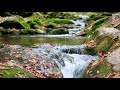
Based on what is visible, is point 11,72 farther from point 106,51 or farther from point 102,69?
point 106,51

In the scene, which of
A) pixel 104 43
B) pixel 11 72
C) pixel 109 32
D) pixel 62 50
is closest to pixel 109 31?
pixel 109 32

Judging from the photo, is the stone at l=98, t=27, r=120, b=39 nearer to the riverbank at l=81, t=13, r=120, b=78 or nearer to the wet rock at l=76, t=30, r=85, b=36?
the riverbank at l=81, t=13, r=120, b=78

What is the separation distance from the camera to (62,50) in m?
7.15

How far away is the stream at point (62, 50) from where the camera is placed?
6992mm

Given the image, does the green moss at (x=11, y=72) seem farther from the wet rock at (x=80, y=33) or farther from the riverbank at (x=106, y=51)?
the wet rock at (x=80, y=33)

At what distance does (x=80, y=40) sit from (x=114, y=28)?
2.74ft

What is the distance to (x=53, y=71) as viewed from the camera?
22.4 feet

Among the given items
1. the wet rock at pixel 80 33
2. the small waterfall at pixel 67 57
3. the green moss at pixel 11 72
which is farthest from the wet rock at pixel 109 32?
the green moss at pixel 11 72

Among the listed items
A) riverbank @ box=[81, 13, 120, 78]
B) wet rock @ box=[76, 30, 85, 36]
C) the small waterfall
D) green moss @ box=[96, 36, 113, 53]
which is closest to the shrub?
wet rock @ box=[76, 30, 85, 36]

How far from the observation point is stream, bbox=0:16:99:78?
699 centimetres

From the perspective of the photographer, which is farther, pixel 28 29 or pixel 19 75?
pixel 28 29
